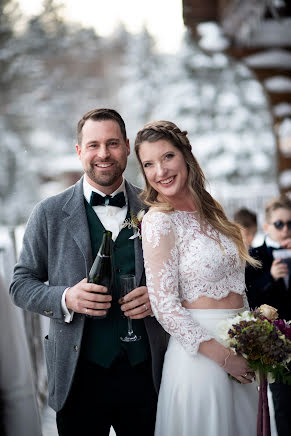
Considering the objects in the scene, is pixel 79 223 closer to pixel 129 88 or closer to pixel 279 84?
pixel 279 84

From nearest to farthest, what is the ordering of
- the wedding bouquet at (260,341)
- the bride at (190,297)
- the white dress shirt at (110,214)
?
the wedding bouquet at (260,341) < the bride at (190,297) < the white dress shirt at (110,214)

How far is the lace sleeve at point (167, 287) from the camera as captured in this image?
168 cm

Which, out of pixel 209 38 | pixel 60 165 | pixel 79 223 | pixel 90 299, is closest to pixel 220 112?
pixel 209 38

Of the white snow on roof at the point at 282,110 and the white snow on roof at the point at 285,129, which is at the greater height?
the white snow on roof at the point at 282,110

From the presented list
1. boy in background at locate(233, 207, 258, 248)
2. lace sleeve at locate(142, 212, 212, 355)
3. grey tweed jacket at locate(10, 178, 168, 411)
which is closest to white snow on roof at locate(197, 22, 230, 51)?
boy in background at locate(233, 207, 258, 248)

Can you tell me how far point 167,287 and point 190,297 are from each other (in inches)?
A: 5.0

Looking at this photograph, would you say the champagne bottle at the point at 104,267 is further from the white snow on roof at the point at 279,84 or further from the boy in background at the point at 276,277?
the white snow on roof at the point at 279,84

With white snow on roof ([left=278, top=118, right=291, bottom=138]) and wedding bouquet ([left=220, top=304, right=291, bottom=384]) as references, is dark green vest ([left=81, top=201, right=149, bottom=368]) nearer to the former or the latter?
wedding bouquet ([left=220, top=304, right=291, bottom=384])

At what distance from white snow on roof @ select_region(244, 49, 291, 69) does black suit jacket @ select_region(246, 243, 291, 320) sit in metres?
7.41

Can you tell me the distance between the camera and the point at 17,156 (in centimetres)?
1200

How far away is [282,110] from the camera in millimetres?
9031

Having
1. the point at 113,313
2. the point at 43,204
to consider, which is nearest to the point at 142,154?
the point at 43,204

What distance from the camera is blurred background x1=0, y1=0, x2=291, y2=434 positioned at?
438 inches

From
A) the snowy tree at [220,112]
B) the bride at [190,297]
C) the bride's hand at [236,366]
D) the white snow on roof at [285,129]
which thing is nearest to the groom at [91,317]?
the bride at [190,297]
